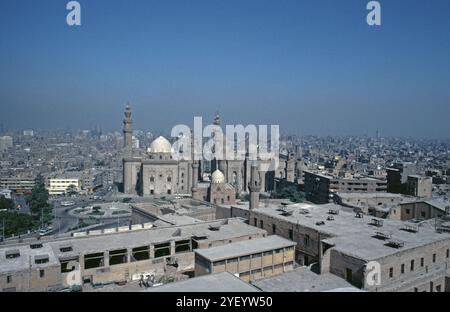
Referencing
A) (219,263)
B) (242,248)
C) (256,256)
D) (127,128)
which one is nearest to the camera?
(219,263)

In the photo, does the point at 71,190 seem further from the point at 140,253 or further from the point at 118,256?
the point at 140,253

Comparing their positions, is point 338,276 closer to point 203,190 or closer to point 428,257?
point 428,257

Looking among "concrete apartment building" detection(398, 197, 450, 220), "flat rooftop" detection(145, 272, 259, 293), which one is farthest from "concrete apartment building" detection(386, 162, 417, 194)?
"flat rooftop" detection(145, 272, 259, 293)

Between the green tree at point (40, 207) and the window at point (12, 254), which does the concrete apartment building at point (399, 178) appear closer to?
the green tree at point (40, 207)

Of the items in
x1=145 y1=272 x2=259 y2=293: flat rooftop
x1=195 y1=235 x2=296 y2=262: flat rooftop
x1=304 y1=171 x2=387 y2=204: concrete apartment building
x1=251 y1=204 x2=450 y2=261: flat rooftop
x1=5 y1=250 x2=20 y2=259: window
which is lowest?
x1=304 y1=171 x2=387 y2=204: concrete apartment building

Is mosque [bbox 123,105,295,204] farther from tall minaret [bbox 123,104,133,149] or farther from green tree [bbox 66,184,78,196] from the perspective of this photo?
green tree [bbox 66,184,78,196]

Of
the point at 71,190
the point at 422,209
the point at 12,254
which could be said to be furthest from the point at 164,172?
the point at 12,254

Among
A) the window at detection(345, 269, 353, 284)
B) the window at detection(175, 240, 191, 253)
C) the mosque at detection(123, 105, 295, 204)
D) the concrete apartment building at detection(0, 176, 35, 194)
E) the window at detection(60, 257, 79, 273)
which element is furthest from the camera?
the concrete apartment building at detection(0, 176, 35, 194)

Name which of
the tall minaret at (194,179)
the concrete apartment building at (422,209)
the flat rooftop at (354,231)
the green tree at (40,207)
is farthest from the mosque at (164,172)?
the flat rooftop at (354,231)
